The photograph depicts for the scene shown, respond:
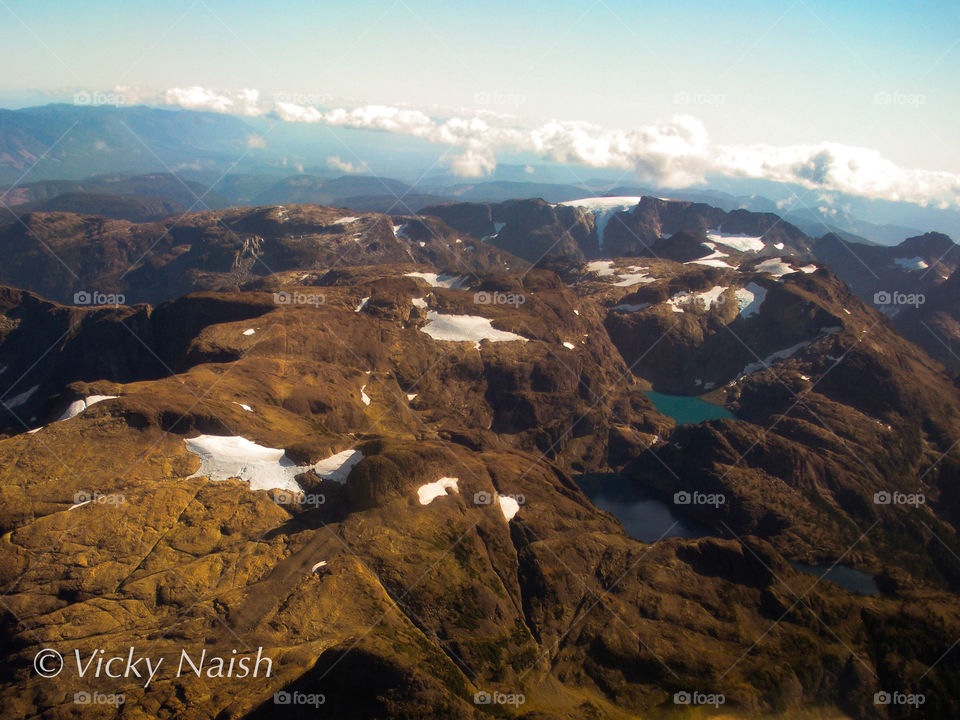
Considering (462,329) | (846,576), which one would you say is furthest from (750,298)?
(846,576)

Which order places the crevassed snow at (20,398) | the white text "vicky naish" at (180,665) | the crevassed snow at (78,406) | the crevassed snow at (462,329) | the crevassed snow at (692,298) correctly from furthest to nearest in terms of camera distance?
1. the crevassed snow at (692,298)
2. the crevassed snow at (462,329)
3. the crevassed snow at (20,398)
4. the crevassed snow at (78,406)
5. the white text "vicky naish" at (180,665)

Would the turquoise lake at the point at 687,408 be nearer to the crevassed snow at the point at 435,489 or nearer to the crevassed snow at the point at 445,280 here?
the crevassed snow at the point at 445,280

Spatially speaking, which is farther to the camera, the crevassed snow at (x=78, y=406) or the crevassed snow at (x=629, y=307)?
the crevassed snow at (x=629, y=307)

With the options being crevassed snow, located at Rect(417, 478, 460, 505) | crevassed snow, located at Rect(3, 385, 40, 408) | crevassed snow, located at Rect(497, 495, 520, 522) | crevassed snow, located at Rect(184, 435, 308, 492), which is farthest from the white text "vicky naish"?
crevassed snow, located at Rect(3, 385, 40, 408)

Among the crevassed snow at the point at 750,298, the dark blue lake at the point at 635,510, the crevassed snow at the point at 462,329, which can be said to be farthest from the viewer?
the crevassed snow at the point at 750,298

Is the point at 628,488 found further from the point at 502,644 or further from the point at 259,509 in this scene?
the point at 259,509

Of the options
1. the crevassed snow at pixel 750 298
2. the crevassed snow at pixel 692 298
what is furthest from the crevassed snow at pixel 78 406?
the crevassed snow at pixel 750 298

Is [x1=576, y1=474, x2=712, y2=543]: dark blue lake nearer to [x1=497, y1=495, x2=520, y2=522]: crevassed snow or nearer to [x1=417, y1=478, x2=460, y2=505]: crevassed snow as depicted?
[x1=497, y1=495, x2=520, y2=522]: crevassed snow
